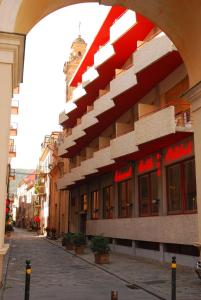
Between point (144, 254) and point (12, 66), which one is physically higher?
point (12, 66)

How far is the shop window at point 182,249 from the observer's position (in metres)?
18.7

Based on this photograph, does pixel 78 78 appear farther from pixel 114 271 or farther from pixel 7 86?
pixel 7 86

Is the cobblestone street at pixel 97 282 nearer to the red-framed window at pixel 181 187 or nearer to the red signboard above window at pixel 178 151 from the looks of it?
the red-framed window at pixel 181 187

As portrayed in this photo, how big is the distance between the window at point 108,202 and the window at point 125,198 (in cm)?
167

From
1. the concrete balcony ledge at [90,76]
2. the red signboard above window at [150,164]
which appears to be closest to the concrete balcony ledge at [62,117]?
the concrete balcony ledge at [90,76]

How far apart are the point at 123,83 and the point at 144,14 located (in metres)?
13.3

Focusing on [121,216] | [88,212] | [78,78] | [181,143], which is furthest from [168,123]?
[78,78]

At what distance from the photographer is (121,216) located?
28.0 metres

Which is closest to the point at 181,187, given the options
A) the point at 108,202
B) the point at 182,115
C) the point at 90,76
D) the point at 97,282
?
the point at 182,115

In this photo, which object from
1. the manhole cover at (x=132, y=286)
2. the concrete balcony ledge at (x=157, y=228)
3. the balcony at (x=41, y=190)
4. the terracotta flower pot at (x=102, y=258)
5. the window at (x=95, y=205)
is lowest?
the manhole cover at (x=132, y=286)

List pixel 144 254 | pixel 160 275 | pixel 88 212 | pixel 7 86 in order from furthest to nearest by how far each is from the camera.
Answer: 1. pixel 88 212
2. pixel 144 254
3. pixel 160 275
4. pixel 7 86

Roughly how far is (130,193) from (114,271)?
997 centimetres

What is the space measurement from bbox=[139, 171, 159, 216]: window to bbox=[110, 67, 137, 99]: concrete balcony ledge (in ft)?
17.3

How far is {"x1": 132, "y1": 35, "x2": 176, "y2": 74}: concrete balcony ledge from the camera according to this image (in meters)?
20.0
